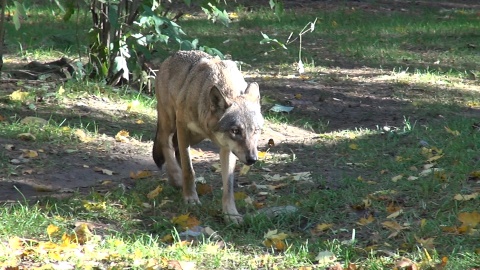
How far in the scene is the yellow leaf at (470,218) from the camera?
577 centimetres

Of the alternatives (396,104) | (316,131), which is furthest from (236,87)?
(396,104)

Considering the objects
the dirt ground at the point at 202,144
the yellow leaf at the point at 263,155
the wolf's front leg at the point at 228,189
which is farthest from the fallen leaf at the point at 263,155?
the wolf's front leg at the point at 228,189

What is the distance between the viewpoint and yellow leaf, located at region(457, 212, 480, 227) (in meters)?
5.77

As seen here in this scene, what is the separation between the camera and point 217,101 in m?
6.29

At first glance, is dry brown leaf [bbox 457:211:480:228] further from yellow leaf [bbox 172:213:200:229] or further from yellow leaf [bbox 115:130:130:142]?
yellow leaf [bbox 115:130:130:142]

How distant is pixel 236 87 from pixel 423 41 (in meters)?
8.73

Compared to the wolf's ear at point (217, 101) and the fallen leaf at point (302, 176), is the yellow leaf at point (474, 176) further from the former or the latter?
the wolf's ear at point (217, 101)

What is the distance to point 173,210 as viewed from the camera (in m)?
6.62

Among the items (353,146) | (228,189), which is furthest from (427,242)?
(353,146)

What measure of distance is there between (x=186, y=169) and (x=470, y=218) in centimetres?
233

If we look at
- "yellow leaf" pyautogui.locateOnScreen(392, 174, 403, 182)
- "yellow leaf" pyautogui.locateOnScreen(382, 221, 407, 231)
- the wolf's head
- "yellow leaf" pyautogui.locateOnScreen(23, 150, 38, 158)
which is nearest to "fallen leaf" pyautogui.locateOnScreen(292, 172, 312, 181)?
"yellow leaf" pyautogui.locateOnScreen(392, 174, 403, 182)

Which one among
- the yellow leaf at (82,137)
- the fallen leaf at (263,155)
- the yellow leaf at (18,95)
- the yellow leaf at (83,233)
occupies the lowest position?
the fallen leaf at (263,155)

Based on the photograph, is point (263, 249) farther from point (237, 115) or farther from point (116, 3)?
point (116, 3)

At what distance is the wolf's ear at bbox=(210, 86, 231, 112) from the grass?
0.87m
